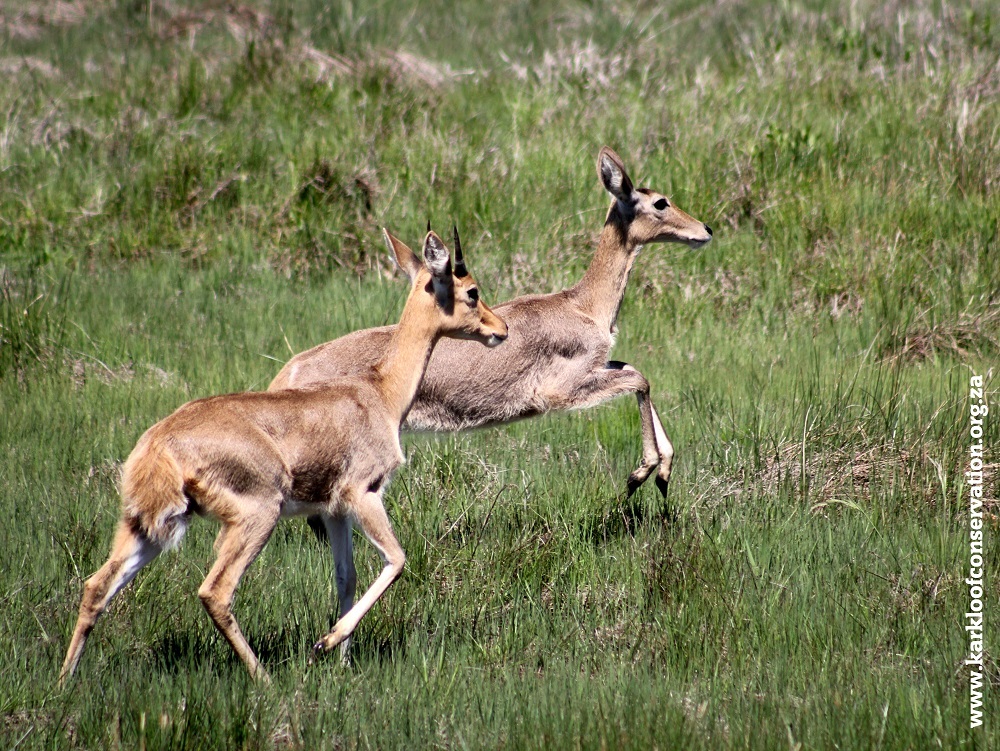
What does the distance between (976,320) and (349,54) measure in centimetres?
776

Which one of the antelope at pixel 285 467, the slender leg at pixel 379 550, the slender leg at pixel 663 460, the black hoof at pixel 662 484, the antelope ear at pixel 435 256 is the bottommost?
the black hoof at pixel 662 484

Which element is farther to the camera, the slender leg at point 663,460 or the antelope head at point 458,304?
the slender leg at point 663,460

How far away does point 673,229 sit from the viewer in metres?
8.53

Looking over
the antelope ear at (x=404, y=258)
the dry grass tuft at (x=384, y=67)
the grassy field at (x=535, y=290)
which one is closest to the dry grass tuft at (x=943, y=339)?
the grassy field at (x=535, y=290)

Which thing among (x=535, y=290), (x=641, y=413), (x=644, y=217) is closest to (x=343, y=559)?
(x=641, y=413)

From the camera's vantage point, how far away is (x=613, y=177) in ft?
27.6

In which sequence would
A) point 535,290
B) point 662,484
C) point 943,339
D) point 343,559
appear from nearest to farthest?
point 343,559 < point 662,484 < point 943,339 < point 535,290

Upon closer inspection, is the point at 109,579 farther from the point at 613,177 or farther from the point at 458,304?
the point at 613,177

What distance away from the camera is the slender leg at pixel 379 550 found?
538 cm

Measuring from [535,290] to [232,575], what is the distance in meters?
5.67

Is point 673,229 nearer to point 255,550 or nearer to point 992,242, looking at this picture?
point 992,242

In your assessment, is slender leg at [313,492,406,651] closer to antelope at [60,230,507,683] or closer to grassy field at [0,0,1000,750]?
antelope at [60,230,507,683]

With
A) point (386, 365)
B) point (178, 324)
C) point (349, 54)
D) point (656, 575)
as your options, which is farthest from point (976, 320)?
point (349, 54)

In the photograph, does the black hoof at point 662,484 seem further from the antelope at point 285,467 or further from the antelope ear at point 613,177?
the antelope ear at point 613,177
